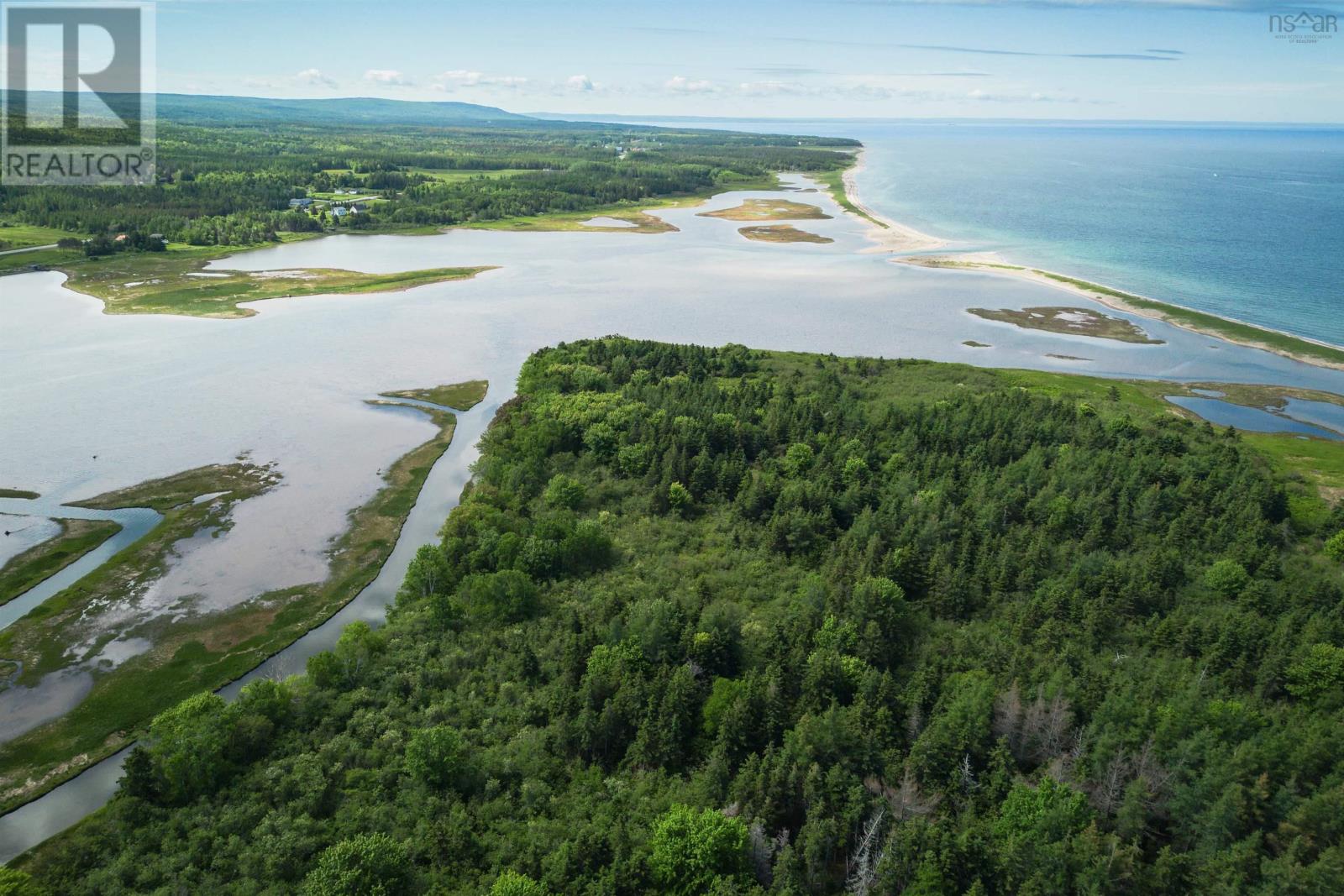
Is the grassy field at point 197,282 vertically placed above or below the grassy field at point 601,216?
below

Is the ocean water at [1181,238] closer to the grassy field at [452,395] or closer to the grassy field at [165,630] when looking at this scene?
the grassy field at [452,395]

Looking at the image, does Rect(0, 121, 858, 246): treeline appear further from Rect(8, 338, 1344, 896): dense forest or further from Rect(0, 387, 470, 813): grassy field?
Rect(8, 338, 1344, 896): dense forest

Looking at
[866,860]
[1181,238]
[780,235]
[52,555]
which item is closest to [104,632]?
[52,555]

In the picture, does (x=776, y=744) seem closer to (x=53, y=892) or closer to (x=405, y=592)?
(x=405, y=592)

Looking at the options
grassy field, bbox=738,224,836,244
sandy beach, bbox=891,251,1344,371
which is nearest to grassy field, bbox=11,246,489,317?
grassy field, bbox=738,224,836,244

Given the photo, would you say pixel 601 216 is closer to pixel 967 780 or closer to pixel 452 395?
pixel 452 395

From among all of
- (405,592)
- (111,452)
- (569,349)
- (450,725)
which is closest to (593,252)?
(569,349)

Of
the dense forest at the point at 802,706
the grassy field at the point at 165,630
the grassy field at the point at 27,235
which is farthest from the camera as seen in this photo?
the grassy field at the point at 27,235

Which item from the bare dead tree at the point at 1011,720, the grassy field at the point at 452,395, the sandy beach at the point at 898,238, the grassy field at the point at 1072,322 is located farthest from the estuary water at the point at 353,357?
the bare dead tree at the point at 1011,720
